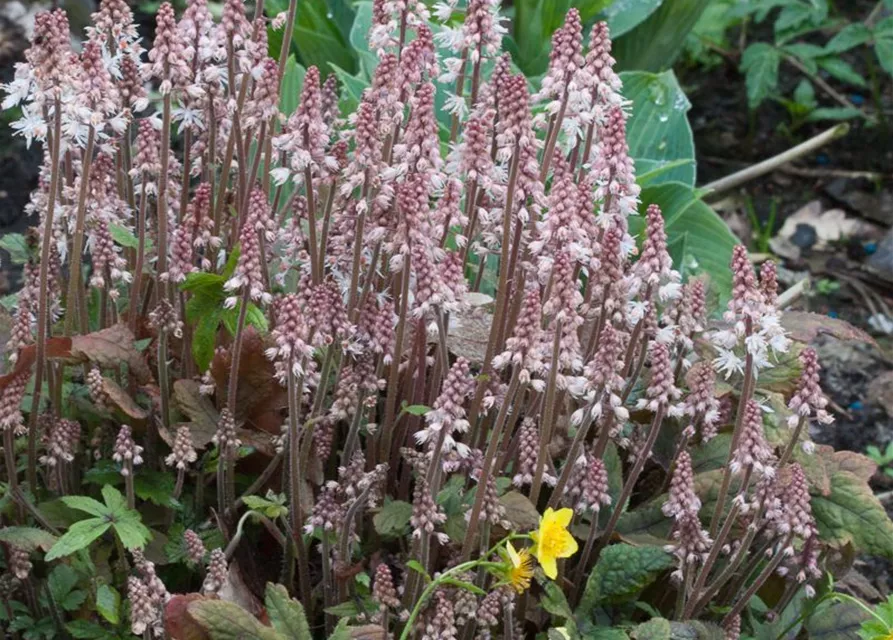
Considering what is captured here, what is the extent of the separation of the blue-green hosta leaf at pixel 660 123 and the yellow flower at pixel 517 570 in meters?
2.37

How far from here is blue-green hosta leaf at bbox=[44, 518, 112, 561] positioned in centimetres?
223

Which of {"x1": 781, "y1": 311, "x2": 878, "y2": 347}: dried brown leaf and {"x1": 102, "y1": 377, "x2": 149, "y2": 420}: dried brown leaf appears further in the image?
{"x1": 781, "y1": 311, "x2": 878, "y2": 347}: dried brown leaf

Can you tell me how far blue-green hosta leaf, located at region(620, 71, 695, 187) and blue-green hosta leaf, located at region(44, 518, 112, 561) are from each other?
8.62 ft

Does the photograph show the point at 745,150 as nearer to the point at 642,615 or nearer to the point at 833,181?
the point at 833,181

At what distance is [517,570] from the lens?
2184 mm

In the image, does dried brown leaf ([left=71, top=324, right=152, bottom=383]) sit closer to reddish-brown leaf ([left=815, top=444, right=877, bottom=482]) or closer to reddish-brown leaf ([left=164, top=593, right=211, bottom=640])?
Answer: reddish-brown leaf ([left=164, top=593, right=211, bottom=640])

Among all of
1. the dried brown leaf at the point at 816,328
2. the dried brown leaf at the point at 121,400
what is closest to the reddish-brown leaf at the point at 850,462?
the dried brown leaf at the point at 816,328

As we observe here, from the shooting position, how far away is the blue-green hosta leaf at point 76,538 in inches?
87.7

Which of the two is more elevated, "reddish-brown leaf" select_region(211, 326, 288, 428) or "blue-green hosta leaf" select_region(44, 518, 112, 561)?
"reddish-brown leaf" select_region(211, 326, 288, 428)

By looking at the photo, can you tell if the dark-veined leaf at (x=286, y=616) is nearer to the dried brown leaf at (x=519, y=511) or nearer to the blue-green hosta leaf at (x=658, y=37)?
the dried brown leaf at (x=519, y=511)

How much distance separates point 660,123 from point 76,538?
299cm

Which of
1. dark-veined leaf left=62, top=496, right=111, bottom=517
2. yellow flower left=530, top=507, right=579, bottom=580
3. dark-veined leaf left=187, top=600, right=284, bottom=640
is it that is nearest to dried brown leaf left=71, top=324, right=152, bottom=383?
dark-veined leaf left=62, top=496, right=111, bottom=517

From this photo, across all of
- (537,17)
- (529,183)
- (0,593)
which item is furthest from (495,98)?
(537,17)

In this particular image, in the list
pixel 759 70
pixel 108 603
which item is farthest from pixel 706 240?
pixel 108 603
